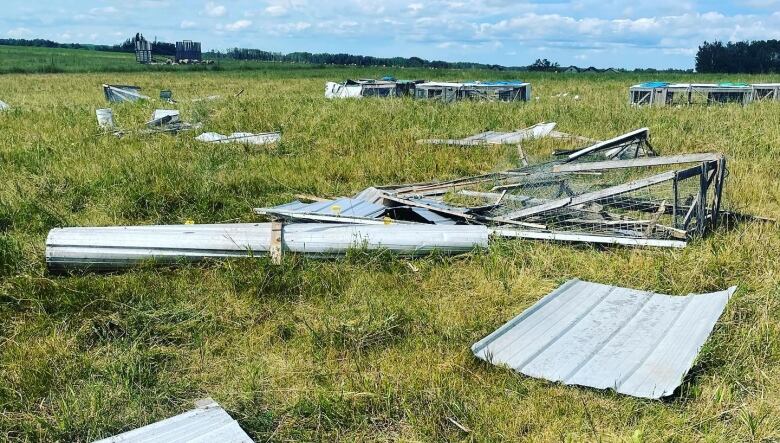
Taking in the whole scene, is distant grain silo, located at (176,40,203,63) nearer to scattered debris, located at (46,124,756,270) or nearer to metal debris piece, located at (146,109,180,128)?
metal debris piece, located at (146,109,180,128)

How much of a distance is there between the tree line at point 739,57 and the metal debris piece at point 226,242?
7338cm

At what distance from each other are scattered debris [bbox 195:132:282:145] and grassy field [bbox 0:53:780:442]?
239 centimetres

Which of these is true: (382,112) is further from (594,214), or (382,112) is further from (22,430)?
(22,430)

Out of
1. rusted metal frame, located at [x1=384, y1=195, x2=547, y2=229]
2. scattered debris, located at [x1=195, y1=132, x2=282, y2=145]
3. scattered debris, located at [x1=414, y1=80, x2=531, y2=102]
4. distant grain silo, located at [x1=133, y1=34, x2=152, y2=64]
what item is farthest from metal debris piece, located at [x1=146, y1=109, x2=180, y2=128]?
distant grain silo, located at [x1=133, y1=34, x2=152, y2=64]

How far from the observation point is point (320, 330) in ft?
11.5

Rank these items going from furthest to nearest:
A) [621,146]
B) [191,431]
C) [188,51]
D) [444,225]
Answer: [188,51], [621,146], [444,225], [191,431]

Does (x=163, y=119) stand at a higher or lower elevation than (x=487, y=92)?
lower

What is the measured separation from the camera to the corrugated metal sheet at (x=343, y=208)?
5.34 metres

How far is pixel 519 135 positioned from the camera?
32.4 feet

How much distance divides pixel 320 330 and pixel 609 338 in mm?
1714

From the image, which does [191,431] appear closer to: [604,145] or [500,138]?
[604,145]

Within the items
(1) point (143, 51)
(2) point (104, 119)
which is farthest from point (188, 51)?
(2) point (104, 119)

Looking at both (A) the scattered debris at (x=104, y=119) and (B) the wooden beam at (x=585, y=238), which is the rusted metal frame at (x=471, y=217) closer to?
(B) the wooden beam at (x=585, y=238)

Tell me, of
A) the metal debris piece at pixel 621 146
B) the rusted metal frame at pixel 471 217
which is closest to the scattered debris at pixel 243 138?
the rusted metal frame at pixel 471 217
